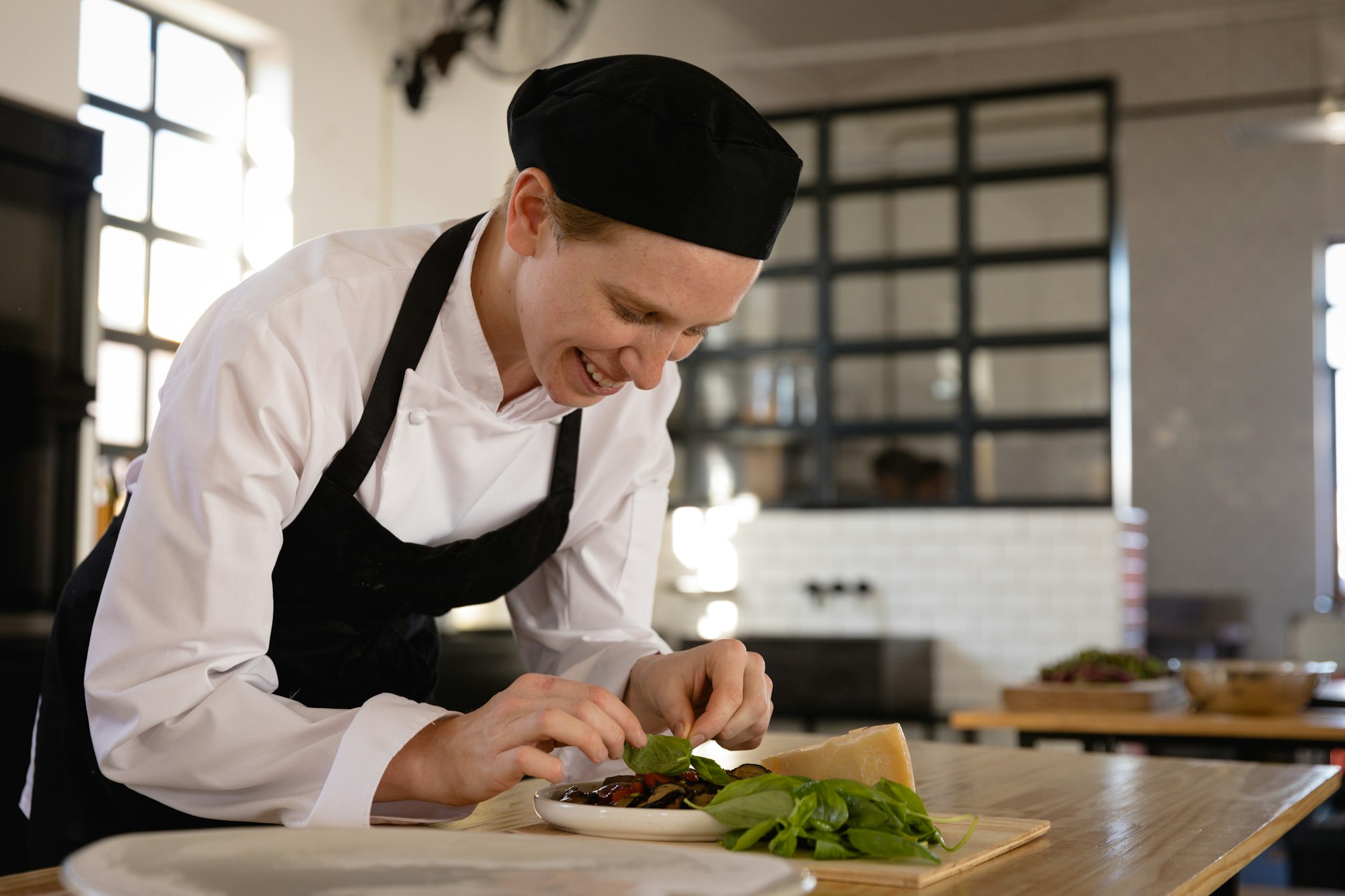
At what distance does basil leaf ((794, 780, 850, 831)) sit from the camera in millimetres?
1007

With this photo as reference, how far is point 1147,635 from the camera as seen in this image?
9.10 meters

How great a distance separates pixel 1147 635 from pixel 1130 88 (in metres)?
3.82

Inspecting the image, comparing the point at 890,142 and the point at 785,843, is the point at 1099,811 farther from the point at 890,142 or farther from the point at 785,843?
the point at 890,142

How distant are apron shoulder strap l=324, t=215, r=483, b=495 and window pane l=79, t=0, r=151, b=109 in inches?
129

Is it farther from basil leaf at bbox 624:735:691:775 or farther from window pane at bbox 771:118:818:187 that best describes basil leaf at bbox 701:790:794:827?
window pane at bbox 771:118:818:187

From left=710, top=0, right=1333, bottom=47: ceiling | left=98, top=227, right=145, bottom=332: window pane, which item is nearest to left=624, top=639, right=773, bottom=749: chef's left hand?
left=98, top=227, right=145, bottom=332: window pane

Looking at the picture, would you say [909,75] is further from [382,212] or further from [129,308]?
[129,308]

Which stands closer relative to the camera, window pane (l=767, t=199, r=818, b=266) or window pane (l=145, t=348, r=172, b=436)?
window pane (l=145, t=348, r=172, b=436)

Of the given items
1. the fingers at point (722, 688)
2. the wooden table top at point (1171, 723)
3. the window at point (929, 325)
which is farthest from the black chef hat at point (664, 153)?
the window at point (929, 325)

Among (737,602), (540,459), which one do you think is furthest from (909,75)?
(540,459)

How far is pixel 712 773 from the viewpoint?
115cm

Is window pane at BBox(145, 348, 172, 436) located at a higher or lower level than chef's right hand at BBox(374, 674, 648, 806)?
higher

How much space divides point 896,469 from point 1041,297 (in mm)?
984

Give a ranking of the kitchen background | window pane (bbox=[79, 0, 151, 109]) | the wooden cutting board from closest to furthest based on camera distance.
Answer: the wooden cutting board < the kitchen background < window pane (bbox=[79, 0, 151, 109])
